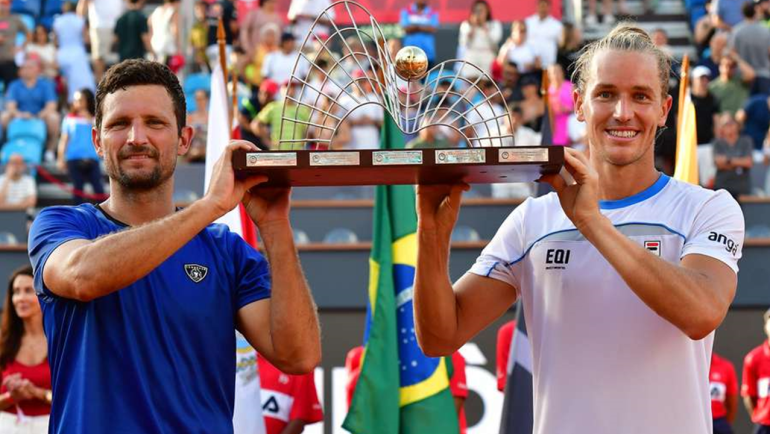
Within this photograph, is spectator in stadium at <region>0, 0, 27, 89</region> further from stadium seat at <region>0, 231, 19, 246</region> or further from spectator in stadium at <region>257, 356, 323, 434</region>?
spectator in stadium at <region>257, 356, 323, 434</region>

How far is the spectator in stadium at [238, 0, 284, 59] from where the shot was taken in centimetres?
1481

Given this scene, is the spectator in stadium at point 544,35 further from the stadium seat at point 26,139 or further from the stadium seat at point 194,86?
the stadium seat at point 26,139

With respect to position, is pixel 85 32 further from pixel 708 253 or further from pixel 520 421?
pixel 708 253

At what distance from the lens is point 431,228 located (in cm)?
338

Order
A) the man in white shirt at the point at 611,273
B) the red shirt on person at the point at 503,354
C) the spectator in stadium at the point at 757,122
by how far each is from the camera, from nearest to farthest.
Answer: the man in white shirt at the point at 611,273
the red shirt on person at the point at 503,354
the spectator in stadium at the point at 757,122

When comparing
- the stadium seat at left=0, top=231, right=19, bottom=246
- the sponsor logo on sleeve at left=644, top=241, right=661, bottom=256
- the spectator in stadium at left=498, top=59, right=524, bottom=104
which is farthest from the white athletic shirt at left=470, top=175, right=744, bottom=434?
the spectator in stadium at left=498, top=59, right=524, bottom=104

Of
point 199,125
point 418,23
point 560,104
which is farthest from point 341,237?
point 418,23

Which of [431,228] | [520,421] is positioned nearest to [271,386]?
[520,421]

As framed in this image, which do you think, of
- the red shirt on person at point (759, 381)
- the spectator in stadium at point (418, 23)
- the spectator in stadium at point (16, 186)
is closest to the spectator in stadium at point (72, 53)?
the spectator in stadium at point (16, 186)

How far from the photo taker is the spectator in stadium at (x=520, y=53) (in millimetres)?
14195

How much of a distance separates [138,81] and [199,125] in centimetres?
970

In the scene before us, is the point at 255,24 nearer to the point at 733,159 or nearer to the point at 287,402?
the point at 733,159

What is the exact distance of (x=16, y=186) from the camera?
11.6m

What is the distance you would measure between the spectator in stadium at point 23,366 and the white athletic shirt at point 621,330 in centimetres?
350
